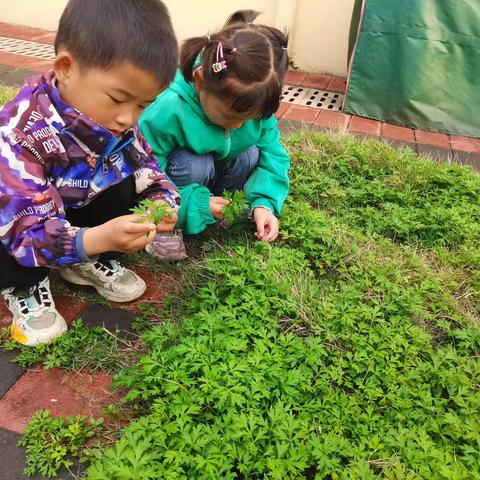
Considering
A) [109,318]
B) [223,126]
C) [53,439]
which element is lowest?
[109,318]

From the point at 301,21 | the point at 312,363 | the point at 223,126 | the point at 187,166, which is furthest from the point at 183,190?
the point at 301,21

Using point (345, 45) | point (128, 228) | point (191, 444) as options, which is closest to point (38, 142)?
point (128, 228)

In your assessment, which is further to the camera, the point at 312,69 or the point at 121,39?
the point at 312,69

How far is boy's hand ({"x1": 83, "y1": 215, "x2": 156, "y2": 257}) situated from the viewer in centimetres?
149

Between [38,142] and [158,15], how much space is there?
0.55 m

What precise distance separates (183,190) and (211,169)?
0.73 ft

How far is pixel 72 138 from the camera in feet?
5.23

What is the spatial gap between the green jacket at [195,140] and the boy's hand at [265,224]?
6 cm

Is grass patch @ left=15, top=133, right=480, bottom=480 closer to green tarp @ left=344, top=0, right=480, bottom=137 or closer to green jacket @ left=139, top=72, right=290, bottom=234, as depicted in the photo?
green jacket @ left=139, top=72, right=290, bottom=234

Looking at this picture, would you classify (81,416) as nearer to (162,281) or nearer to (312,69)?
(162,281)

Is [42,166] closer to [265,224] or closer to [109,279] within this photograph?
[109,279]

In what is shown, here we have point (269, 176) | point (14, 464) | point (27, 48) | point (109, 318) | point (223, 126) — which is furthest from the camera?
point (27, 48)

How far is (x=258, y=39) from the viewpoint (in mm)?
1860

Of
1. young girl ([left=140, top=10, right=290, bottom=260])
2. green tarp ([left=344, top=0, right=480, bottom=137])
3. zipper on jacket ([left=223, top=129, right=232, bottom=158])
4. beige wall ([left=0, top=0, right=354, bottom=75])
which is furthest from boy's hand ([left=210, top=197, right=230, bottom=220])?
beige wall ([left=0, top=0, right=354, bottom=75])
